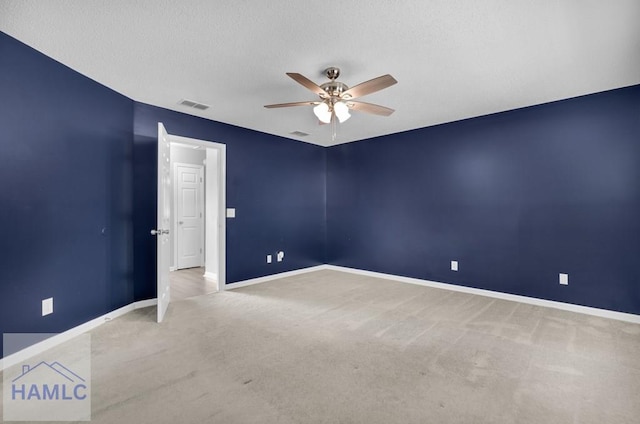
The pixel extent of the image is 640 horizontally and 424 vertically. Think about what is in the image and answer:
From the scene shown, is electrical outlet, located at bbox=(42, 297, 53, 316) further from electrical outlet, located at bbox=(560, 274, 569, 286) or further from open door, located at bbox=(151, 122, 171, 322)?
electrical outlet, located at bbox=(560, 274, 569, 286)

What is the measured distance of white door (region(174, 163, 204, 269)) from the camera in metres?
6.12

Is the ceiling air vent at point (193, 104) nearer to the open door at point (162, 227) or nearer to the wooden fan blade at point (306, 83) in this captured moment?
the open door at point (162, 227)

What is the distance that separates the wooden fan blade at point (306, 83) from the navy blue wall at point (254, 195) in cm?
229

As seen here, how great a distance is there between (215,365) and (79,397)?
821 mm

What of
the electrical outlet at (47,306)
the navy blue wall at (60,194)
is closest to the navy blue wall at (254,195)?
the navy blue wall at (60,194)

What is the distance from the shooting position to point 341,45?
241 cm

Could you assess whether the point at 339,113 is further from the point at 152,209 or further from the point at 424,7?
the point at 152,209

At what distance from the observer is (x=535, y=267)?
3840 mm

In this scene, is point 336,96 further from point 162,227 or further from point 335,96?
point 162,227

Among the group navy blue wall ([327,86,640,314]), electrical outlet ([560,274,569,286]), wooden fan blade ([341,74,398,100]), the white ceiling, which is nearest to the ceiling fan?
wooden fan blade ([341,74,398,100])

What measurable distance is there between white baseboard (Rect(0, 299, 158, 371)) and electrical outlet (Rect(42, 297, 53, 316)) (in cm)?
22

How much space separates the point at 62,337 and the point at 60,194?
1296 mm

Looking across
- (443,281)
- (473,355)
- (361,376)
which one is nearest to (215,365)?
(361,376)

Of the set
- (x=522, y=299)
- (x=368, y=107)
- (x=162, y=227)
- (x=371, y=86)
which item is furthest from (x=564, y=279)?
(x=162, y=227)
